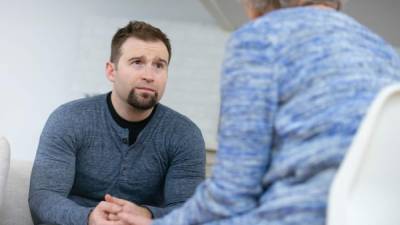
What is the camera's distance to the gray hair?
44.6 inches

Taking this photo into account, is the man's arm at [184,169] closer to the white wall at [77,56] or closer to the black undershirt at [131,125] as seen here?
the black undershirt at [131,125]

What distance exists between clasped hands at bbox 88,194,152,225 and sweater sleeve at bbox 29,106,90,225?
0.42ft

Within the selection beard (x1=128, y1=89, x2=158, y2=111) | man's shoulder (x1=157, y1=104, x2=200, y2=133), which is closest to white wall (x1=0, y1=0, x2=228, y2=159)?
man's shoulder (x1=157, y1=104, x2=200, y2=133)

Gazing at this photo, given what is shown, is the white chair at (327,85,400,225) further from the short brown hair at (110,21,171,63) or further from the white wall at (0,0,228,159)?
the white wall at (0,0,228,159)

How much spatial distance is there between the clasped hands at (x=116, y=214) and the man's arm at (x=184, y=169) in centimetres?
35

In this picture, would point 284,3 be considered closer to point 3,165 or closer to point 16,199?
point 3,165

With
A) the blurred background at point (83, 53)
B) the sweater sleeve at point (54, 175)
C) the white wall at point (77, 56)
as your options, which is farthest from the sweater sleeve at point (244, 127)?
the white wall at point (77, 56)

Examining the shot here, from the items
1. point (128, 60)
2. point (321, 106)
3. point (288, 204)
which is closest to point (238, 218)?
point (288, 204)

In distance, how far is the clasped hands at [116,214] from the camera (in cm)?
187

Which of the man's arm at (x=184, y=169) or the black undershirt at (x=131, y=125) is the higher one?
the black undershirt at (x=131, y=125)

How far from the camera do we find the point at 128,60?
2438 millimetres

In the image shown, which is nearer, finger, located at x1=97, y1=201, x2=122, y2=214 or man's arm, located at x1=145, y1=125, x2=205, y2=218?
finger, located at x1=97, y1=201, x2=122, y2=214

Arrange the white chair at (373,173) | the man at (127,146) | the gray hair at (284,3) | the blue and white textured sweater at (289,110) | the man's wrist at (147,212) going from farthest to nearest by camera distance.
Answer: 1. the man at (127,146)
2. the man's wrist at (147,212)
3. the gray hair at (284,3)
4. the blue and white textured sweater at (289,110)
5. the white chair at (373,173)

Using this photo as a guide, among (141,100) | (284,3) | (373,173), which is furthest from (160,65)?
(373,173)
